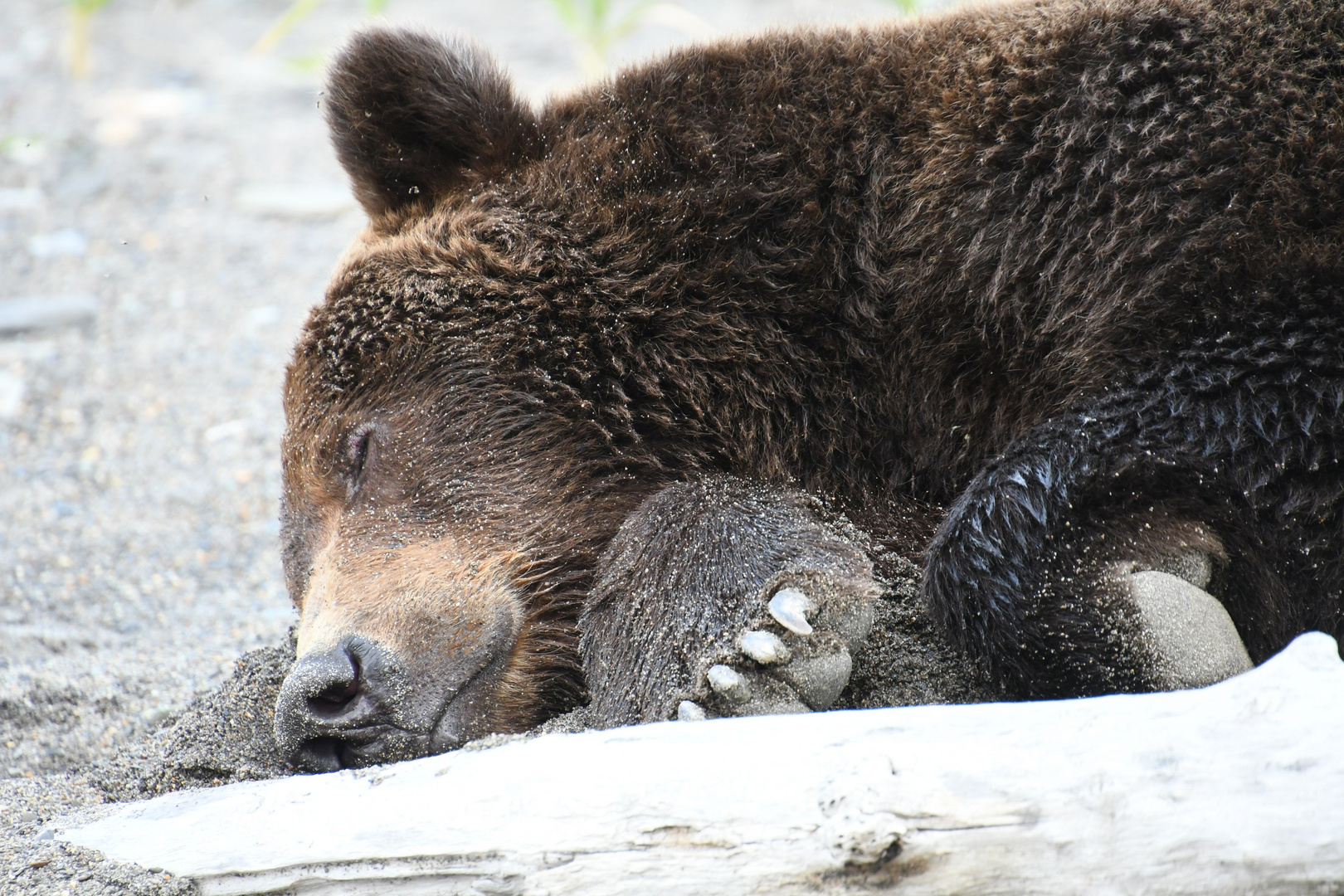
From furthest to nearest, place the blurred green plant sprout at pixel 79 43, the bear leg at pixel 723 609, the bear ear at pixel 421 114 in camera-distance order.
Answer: the blurred green plant sprout at pixel 79 43 < the bear ear at pixel 421 114 < the bear leg at pixel 723 609

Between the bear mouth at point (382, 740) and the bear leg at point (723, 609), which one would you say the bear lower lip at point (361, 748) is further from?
the bear leg at point (723, 609)

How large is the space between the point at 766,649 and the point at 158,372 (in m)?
4.99

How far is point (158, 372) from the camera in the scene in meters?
6.26

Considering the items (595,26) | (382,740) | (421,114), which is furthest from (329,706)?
(595,26)

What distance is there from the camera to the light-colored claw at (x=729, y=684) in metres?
Answer: 2.31

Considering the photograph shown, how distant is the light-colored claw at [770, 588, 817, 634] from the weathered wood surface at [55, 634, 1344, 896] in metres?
0.41

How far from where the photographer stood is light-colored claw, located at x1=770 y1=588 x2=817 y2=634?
2.37m

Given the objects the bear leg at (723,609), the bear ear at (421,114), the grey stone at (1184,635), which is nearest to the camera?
the grey stone at (1184,635)

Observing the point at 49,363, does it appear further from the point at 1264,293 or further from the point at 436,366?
the point at 1264,293

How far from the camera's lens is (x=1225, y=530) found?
2.39 m

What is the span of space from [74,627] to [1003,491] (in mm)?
3380

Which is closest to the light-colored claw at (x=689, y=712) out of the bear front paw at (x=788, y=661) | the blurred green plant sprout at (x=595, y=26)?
the bear front paw at (x=788, y=661)

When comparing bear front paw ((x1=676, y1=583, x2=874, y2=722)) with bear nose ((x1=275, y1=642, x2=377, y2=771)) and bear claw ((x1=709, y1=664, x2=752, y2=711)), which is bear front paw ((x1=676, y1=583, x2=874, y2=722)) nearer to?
bear claw ((x1=709, y1=664, x2=752, y2=711))

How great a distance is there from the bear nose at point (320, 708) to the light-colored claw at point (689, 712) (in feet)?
2.60
